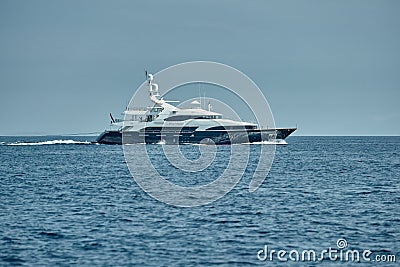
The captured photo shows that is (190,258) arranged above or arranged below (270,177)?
below

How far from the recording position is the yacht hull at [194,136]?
132000 millimetres

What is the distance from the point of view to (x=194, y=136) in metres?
134

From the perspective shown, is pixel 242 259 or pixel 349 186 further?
pixel 349 186

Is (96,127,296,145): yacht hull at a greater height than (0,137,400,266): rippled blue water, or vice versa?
(96,127,296,145): yacht hull

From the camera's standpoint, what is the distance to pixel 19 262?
23422mm

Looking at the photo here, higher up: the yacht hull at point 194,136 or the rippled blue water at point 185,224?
the yacht hull at point 194,136

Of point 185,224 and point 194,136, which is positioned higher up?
point 194,136

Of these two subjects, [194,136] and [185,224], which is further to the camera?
[194,136]

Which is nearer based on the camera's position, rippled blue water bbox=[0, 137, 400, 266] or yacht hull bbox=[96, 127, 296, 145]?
rippled blue water bbox=[0, 137, 400, 266]

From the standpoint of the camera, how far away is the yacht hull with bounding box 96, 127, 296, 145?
132 meters

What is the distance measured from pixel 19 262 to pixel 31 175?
39.2m

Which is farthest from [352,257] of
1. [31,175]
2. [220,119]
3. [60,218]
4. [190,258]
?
[220,119]

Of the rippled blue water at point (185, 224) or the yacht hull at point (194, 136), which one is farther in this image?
the yacht hull at point (194, 136)

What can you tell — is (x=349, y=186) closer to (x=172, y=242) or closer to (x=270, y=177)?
(x=270, y=177)
